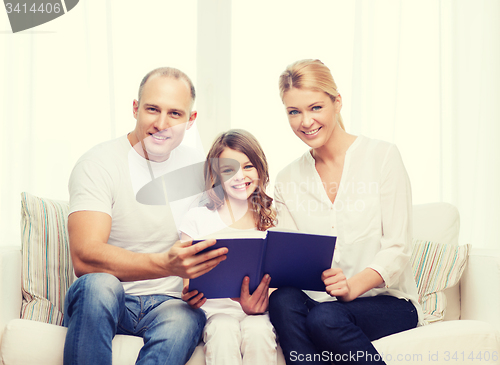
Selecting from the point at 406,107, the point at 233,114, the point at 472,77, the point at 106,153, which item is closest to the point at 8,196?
the point at 106,153

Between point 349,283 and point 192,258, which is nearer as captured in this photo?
point 192,258

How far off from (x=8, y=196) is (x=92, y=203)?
3.91ft

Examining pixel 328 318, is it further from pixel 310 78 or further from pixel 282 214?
pixel 310 78

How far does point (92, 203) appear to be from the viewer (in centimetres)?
133

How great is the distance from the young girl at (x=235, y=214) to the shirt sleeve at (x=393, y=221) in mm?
363

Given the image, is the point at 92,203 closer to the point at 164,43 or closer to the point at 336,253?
the point at 336,253

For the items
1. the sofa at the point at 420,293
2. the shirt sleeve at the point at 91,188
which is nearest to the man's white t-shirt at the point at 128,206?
the shirt sleeve at the point at 91,188

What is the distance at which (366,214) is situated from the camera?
4.68 ft

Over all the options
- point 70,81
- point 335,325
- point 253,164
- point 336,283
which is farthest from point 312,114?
point 70,81

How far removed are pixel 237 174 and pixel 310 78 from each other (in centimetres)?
42

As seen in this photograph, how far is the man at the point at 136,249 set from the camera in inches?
43.3

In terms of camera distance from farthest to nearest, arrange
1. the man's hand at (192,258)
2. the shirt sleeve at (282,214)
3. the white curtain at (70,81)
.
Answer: the white curtain at (70,81) → the shirt sleeve at (282,214) → the man's hand at (192,258)

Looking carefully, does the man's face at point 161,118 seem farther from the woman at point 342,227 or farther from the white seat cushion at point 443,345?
the white seat cushion at point 443,345

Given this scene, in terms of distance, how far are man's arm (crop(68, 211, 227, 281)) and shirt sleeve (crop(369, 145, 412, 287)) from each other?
530 mm
